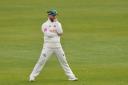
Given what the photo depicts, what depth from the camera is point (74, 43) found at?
32.3 meters

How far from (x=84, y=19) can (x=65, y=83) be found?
27.4 meters

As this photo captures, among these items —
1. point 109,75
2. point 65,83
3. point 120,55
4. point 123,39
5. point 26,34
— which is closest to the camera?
point 65,83

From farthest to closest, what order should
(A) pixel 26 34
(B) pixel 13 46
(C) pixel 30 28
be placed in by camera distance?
(C) pixel 30 28 → (A) pixel 26 34 → (B) pixel 13 46

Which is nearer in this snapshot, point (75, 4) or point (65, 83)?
point (65, 83)

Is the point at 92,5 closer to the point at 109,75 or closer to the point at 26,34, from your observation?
the point at 26,34

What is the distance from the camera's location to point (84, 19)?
4734 centimetres

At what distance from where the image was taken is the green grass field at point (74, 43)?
21703mm

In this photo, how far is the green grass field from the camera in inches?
854

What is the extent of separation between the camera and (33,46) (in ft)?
102

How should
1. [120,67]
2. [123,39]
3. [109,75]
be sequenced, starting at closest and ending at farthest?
1. [109,75]
2. [120,67]
3. [123,39]

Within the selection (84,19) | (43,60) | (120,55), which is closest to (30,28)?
(84,19)

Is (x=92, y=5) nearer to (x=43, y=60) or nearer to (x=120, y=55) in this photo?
(x=120, y=55)

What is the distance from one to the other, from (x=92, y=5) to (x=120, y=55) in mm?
33346

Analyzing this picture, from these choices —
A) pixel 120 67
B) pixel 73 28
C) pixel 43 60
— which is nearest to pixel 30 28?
pixel 73 28
